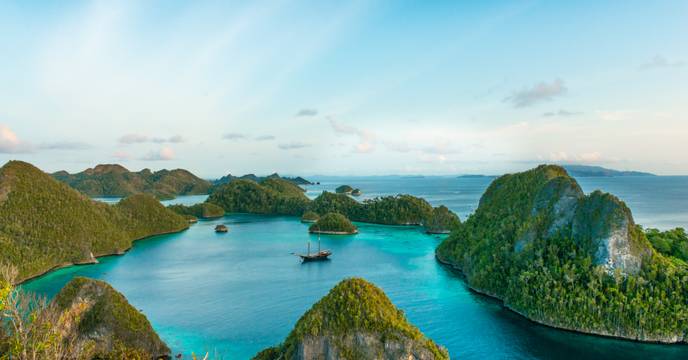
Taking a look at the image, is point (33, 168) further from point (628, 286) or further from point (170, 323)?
point (628, 286)

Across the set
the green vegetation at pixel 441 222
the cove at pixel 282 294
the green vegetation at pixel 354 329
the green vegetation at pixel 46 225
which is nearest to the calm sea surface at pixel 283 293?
the cove at pixel 282 294

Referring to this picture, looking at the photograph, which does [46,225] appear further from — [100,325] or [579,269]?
[579,269]

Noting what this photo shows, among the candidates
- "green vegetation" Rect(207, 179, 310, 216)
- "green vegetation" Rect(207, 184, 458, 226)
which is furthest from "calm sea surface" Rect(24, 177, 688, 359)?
"green vegetation" Rect(207, 179, 310, 216)

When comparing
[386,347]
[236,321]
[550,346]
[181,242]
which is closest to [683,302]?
[550,346]

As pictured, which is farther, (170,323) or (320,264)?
(320,264)

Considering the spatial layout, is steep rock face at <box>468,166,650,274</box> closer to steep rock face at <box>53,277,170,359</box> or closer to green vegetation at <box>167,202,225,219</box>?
steep rock face at <box>53,277,170,359</box>

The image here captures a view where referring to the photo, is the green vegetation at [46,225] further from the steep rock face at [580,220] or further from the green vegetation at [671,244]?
the green vegetation at [671,244]
